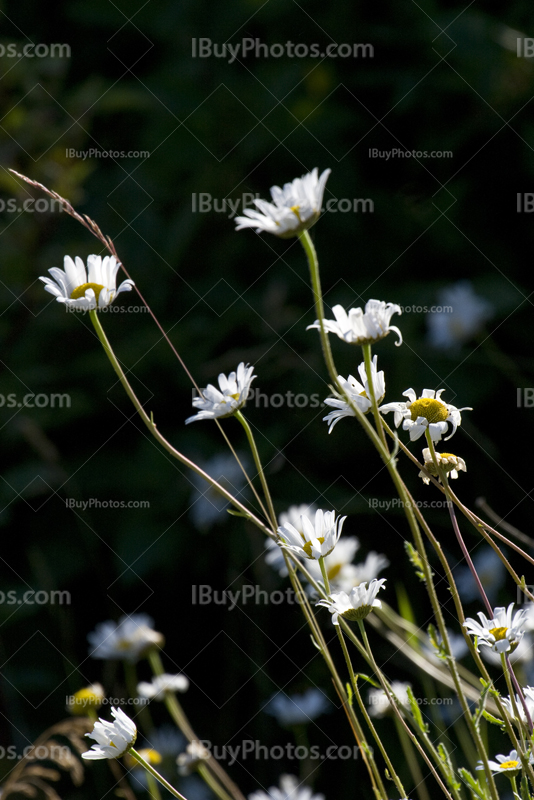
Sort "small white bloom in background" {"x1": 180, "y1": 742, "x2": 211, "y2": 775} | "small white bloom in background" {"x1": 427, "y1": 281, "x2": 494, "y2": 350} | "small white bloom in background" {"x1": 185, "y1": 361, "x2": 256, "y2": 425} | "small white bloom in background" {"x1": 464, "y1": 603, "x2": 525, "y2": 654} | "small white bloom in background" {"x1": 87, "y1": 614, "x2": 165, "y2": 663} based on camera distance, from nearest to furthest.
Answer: "small white bloom in background" {"x1": 464, "y1": 603, "x2": 525, "y2": 654}, "small white bloom in background" {"x1": 185, "y1": 361, "x2": 256, "y2": 425}, "small white bloom in background" {"x1": 180, "y1": 742, "x2": 211, "y2": 775}, "small white bloom in background" {"x1": 87, "y1": 614, "x2": 165, "y2": 663}, "small white bloom in background" {"x1": 427, "y1": 281, "x2": 494, "y2": 350}

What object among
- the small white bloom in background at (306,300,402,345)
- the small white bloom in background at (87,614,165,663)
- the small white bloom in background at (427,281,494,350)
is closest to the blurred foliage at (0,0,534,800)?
the small white bloom in background at (427,281,494,350)

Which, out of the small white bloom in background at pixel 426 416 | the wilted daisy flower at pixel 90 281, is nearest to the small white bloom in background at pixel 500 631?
the small white bloom in background at pixel 426 416

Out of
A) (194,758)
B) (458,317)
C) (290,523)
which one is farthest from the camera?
(458,317)

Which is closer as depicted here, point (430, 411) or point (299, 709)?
point (430, 411)

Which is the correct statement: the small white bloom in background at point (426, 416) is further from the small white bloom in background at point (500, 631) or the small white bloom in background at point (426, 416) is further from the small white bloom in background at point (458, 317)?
the small white bloom in background at point (458, 317)

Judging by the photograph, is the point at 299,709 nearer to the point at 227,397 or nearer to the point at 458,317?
the point at 227,397

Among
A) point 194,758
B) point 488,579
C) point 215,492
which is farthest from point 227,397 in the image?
point 215,492

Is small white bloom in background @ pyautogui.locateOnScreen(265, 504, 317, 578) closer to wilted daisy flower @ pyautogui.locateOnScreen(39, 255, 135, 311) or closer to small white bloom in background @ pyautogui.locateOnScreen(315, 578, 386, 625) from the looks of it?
small white bloom in background @ pyautogui.locateOnScreen(315, 578, 386, 625)
